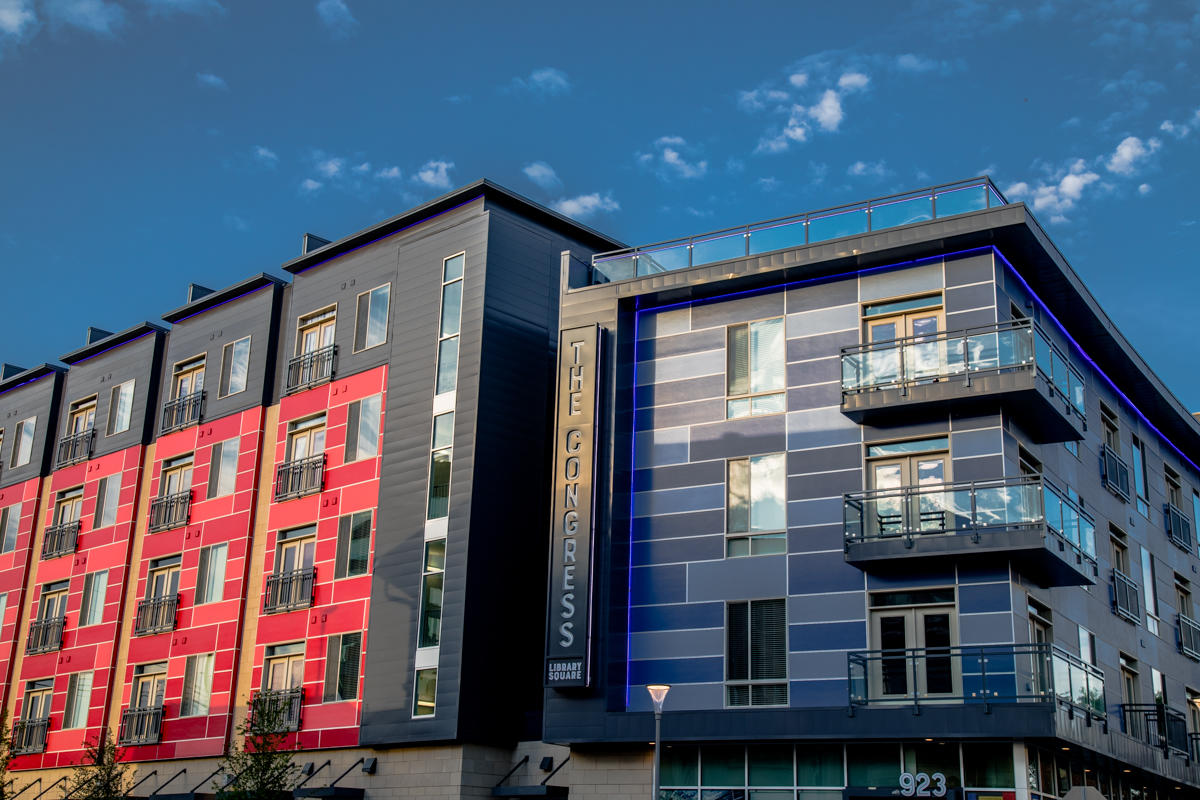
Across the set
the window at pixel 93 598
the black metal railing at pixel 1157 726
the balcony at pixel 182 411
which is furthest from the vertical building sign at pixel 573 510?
Answer: the window at pixel 93 598

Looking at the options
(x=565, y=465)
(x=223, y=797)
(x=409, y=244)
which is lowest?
(x=223, y=797)

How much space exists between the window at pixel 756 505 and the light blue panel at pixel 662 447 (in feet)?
4.69

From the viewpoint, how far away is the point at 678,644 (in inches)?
1241

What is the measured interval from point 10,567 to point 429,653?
2653cm

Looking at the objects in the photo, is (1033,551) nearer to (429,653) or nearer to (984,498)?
(984,498)

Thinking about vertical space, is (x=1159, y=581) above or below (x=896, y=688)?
above

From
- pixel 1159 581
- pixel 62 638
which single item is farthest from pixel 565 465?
pixel 62 638

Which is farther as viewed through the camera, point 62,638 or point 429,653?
point 62,638

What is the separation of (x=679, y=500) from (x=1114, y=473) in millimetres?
13307

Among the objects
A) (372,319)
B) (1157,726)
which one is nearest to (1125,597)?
(1157,726)

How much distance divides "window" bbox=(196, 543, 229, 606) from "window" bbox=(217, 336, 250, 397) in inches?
213

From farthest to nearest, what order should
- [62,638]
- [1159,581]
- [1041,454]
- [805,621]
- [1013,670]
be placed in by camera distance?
1. [62,638]
2. [1159,581]
3. [1041,454]
4. [805,621]
5. [1013,670]

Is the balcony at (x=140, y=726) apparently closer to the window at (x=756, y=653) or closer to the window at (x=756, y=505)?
the window at (x=756, y=653)

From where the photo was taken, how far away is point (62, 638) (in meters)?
48.7
